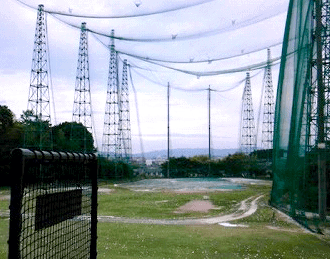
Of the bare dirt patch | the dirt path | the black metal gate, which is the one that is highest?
the black metal gate

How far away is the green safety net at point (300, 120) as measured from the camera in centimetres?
1208

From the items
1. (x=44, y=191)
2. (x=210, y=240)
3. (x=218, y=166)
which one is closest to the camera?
(x=44, y=191)

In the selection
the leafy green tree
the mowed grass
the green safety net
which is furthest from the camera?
the leafy green tree

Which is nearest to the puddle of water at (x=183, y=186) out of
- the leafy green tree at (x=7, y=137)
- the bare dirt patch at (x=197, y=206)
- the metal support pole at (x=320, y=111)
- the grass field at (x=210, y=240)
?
the bare dirt patch at (x=197, y=206)

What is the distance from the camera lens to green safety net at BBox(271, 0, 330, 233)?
1208 centimetres

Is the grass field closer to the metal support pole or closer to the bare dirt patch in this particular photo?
the metal support pole

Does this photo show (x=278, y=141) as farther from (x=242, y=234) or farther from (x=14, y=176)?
(x=14, y=176)

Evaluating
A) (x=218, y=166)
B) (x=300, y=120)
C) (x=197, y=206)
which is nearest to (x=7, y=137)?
(x=197, y=206)

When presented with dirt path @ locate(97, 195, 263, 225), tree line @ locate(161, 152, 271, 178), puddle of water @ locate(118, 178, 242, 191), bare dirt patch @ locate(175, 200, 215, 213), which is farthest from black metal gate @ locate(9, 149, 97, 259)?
tree line @ locate(161, 152, 271, 178)

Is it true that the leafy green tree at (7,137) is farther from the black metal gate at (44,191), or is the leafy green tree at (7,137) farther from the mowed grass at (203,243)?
the black metal gate at (44,191)

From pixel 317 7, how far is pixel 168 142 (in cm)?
3420

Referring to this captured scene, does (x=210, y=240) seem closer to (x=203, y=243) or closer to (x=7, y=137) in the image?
(x=203, y=243)

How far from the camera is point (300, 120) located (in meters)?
12.2

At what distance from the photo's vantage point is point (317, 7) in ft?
39.3
